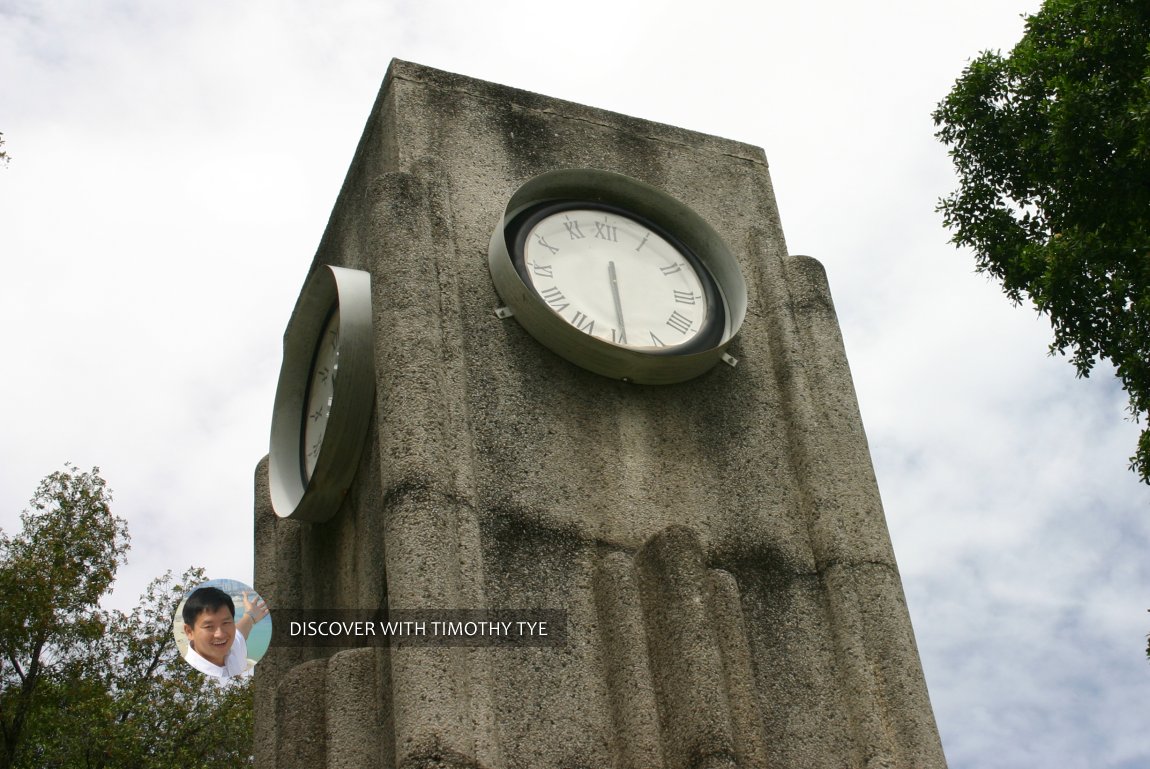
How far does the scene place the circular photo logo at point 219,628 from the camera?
705 cm

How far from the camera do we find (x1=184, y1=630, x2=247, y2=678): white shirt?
23.1 feet

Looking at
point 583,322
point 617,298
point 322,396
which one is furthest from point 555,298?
point 322,396

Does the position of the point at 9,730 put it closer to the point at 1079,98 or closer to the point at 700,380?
the point at 700,380

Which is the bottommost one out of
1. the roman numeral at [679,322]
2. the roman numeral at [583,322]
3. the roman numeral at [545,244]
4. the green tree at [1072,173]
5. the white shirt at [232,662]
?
the white shirt at [232,662]

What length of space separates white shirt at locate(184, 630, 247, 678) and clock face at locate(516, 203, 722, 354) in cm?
236

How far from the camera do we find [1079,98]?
10039 mm

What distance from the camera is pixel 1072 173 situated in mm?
10250

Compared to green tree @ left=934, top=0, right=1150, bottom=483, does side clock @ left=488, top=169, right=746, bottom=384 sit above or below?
below

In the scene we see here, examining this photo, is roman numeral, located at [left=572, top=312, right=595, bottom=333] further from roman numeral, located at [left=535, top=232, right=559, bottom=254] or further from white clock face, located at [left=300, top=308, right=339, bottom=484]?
white clock face, located at [left=300, top=308, right=339, bottom=484]

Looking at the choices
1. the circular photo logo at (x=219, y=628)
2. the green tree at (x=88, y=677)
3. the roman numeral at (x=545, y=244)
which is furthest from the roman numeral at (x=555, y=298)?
the green tree at (x=88, y=677)

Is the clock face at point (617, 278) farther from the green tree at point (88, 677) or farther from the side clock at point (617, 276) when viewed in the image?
the green tree at point (88, 677)

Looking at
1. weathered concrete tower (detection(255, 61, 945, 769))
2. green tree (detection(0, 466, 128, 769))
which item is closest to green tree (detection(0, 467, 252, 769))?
green tree (detection(0, 466, 128, 769))

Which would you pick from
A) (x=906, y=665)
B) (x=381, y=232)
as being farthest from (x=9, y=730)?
(x=906, y=665)

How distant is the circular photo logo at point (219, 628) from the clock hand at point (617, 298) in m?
2.36
